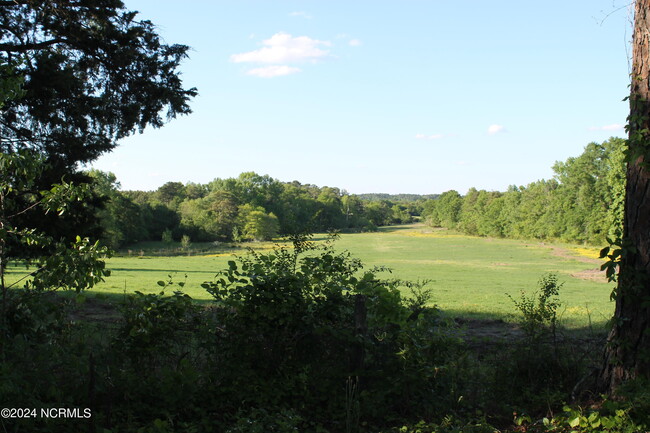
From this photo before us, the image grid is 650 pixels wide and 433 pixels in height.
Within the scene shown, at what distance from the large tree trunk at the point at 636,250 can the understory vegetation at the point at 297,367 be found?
0.55 meters

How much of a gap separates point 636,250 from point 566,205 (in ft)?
297

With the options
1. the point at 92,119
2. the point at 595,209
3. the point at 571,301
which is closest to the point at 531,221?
the point at 595,209

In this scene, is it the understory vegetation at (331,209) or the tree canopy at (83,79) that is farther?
the understory vegetation at (331,209)

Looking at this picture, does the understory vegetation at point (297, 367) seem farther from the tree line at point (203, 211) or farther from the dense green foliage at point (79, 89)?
the tree line at point (203, 211)

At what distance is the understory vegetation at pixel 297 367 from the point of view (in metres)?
4.57

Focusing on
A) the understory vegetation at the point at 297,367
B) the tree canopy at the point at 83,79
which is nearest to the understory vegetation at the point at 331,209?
the tree canopy at the point at 83,79

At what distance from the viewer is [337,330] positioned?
217 inches

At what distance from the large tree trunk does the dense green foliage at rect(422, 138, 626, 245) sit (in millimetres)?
47767

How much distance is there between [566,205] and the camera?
285 ft

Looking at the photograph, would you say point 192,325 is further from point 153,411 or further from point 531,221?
point 531,221

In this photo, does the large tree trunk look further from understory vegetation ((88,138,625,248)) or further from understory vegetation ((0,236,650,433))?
understory vegetation ((88,138,625,248))

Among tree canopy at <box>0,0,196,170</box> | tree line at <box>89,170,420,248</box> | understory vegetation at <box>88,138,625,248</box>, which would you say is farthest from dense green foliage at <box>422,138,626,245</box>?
tree canopy at <box>0,0,196,170</box>

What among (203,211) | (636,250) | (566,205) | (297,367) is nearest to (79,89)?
(297,367)

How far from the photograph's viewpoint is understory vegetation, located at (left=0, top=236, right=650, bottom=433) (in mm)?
4566
